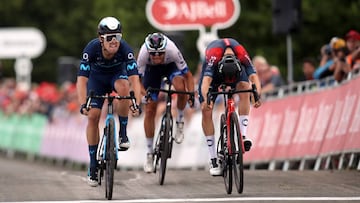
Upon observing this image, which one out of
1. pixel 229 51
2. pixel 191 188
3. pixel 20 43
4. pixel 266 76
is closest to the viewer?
pixel 229 51

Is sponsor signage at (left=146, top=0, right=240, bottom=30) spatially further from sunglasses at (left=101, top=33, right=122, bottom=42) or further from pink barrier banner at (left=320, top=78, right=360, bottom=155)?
sunglasses at (left=101, top=33, right=122, bottom=42)

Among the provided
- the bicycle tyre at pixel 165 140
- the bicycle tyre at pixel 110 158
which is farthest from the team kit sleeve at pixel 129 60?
the bicycle tyre at pixel 165 140

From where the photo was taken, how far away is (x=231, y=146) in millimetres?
14438

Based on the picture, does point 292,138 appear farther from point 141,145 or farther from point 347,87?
point 141,145

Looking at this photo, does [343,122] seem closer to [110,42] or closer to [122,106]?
[122,106]

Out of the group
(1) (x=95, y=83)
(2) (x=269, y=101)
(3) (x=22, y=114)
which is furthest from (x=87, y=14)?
(1) (x=95, y=83)

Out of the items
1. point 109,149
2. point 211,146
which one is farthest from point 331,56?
point 109,149

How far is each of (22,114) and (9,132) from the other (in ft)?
6.64

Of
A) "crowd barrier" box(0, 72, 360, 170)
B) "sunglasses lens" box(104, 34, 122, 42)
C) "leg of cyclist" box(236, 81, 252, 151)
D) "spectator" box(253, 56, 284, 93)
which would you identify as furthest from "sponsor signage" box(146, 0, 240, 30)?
"sunglasses lens" box(104, 34, 122, 42)

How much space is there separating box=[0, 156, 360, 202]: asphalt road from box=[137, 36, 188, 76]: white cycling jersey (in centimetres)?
148

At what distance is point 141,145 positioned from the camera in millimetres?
26422

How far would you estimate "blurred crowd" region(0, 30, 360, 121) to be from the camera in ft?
63.8

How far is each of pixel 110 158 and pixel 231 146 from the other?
1.32 m

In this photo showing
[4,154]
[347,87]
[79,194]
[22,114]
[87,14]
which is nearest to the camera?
[79,194]
